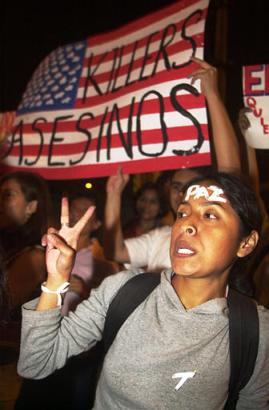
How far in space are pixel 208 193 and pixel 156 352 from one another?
0.69 metres

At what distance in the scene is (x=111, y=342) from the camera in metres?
1.48

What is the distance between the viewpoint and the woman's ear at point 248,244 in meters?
1.63

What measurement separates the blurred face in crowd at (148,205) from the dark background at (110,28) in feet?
3.83

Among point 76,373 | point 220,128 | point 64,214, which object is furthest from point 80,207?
point 64,214

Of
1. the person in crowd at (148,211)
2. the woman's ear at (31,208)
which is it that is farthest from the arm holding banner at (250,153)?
the person in crowd at (148,211)

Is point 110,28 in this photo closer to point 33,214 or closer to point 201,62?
point 201,62

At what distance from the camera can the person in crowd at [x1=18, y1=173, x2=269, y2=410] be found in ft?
4.44

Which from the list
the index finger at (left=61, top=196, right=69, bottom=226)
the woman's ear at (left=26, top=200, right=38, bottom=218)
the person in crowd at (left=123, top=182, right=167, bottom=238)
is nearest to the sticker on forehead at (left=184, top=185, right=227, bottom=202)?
the index finger at (left=61, top=196, right=69, bottom=226)

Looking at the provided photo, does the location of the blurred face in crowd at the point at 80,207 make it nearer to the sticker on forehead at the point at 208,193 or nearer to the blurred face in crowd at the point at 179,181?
the blurred face in crowd at the point at 179,181

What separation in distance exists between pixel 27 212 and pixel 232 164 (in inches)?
55.0

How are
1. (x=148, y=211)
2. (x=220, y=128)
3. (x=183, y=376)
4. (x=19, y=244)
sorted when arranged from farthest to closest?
(x=148, y=211) → (x=19, y=244) → (x=220, y=128) → (x=183, y=376)

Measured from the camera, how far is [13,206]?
2.61m

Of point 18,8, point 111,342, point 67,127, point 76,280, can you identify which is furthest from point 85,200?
point 18,8

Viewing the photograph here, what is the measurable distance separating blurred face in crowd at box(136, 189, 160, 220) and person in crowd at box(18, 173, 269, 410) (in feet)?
8.30
